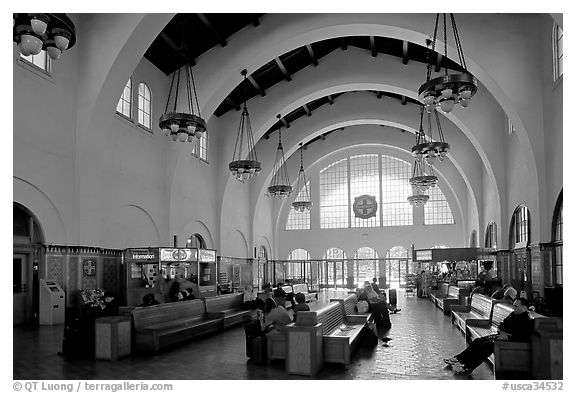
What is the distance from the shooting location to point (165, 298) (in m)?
15.4

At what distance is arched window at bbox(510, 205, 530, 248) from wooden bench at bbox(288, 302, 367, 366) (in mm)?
7704

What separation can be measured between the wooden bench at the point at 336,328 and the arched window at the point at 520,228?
7704 mm

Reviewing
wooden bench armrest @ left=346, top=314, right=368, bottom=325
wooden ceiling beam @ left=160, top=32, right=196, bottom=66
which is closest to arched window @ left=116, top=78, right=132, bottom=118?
wooden ceiling beam @ left=160, top=32, right=196, bottom=66

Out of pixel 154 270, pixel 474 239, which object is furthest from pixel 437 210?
pixel 154 270

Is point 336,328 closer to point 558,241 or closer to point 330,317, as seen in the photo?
point 330,317

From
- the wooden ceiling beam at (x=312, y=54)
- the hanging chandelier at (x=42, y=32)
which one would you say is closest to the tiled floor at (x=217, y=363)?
the hanging chandelier at (x=42, y=32)

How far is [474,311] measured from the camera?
44.0ft

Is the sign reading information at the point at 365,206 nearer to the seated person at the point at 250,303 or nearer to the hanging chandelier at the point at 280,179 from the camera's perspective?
the hanging chandelier at the point at 280,179

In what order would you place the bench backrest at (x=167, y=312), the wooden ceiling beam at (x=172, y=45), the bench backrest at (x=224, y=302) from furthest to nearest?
the wooden ceiling beam at (x=172, y=45), the bench backrest at (x=224, y=302), the bench backrest at (x=167, y=312)

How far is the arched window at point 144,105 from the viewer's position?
17.2 meters

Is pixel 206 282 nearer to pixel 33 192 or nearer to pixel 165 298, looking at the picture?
pixel 165 298

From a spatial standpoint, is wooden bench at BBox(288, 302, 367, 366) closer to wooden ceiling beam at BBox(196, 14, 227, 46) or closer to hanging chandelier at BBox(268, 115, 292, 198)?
wooden ceiling beam at BBox(196, 14, 227, 46)

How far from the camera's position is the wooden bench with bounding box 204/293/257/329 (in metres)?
12.5

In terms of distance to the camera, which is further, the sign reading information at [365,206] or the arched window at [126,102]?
the sign reading information at [365,206]
